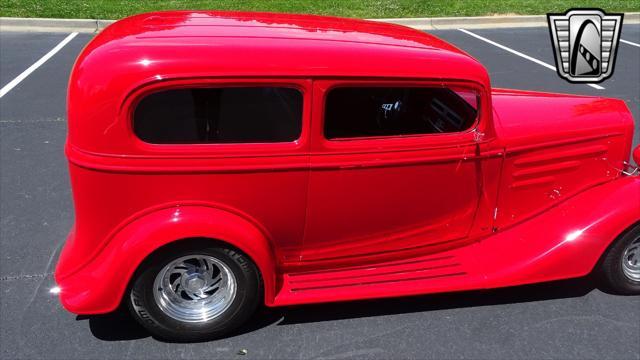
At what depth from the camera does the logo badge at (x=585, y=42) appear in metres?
8.73

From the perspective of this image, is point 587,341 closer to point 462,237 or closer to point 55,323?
point 462,237

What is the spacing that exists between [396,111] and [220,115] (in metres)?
1.02

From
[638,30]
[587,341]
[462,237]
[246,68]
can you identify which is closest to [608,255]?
[587,341]

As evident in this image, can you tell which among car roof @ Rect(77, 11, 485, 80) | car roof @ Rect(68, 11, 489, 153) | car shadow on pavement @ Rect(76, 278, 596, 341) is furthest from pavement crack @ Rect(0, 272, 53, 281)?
car roof @ Rect(77, 11, 485, 80)

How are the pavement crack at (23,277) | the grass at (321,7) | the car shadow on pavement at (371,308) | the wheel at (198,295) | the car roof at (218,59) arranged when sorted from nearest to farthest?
the car roof at (218,59), the wheel at (198,295), the car shadow on pavement at (371,308), the pavement crack at (23,277), the grass at (321,7)

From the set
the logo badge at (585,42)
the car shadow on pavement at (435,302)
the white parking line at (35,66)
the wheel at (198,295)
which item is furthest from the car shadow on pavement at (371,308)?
the logo badge at (585,42)

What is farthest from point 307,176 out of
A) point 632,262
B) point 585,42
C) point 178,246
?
point 585,42

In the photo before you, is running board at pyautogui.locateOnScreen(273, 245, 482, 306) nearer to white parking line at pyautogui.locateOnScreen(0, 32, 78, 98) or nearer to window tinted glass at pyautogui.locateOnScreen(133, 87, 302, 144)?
window tinted glass at pyautogui.locateOnScreen(133, 87, 302, 144)

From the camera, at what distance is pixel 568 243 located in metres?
3.39

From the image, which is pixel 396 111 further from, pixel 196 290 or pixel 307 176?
pixel 196 290

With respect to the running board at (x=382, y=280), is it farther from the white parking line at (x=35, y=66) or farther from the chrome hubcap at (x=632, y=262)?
the white parking line at (x=35, y=66)

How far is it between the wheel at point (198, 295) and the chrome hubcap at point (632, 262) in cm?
234

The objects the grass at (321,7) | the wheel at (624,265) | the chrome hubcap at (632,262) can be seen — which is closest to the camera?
the wheel at (624,265)

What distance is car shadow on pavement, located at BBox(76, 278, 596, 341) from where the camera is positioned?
3.34 metres
